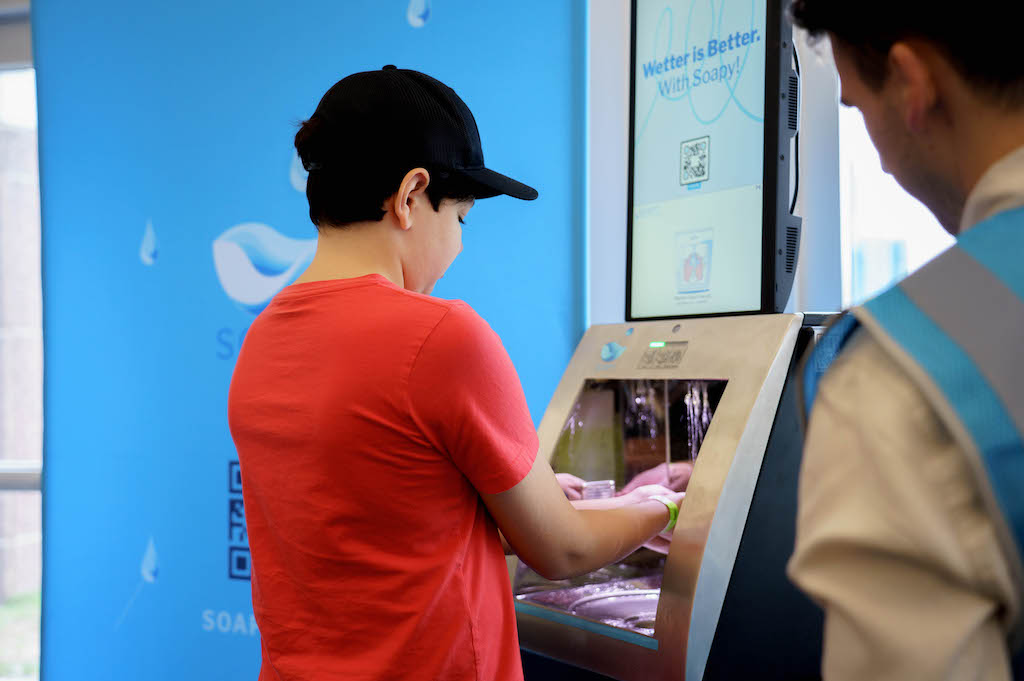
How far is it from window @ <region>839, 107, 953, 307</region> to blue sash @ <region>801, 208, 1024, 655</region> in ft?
4.41

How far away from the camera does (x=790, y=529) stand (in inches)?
54.4

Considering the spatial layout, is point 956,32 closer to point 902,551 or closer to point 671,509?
point 902,551

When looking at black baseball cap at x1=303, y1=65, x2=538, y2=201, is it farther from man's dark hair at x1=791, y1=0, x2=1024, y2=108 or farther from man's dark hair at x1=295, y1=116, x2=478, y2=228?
man's dark hair at x1=791, y1=0, x2=1024, y2=108

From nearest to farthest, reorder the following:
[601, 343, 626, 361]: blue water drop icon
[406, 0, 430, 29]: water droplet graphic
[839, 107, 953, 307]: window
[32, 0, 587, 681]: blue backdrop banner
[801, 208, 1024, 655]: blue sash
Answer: [801, 208, 1024, 655]: blue sash, [601, 343, 626, 361]: blue water drop icon, [839, 107, 953, 307]: window, [406, 0, 430, 29]: water droplet graphic, [32, 0, 587, 681]: blue backdrop banner

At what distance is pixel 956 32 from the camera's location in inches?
23.7

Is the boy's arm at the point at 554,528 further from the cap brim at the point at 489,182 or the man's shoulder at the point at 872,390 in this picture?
the man's shoulder at the point at 872,390

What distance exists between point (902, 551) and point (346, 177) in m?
0.82

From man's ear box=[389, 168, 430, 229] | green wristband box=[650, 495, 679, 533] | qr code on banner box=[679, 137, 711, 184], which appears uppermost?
qr code on banner box=[679, 137, 711, 184]

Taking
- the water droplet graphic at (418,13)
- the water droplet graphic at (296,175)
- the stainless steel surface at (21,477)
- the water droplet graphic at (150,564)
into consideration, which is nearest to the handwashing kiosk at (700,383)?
the water droplet graphic at (418,13)

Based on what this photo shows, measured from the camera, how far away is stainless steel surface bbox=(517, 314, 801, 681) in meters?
1.28

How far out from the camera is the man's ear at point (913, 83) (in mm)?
619

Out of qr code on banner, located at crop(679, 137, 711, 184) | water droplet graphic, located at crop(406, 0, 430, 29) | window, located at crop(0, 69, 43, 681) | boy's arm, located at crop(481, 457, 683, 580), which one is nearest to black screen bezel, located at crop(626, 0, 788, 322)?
qr code on banner, located at crop(679, 137, 711, 184)

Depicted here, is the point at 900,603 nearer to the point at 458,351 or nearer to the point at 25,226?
the point at 458,351

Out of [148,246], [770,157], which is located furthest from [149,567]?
[770,157]
